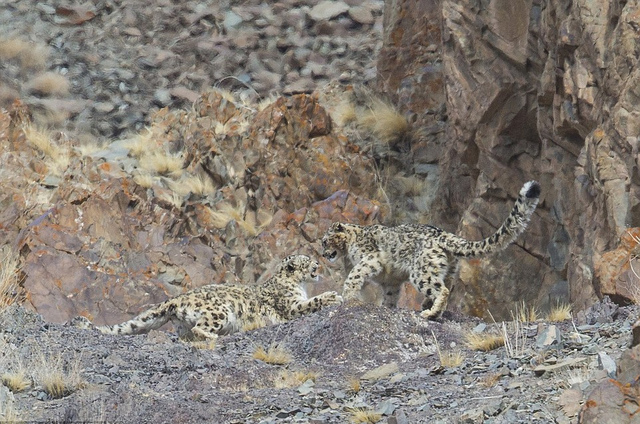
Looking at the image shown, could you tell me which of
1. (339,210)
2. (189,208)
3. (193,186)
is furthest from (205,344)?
(193,186)

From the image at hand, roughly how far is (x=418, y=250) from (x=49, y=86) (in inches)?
935

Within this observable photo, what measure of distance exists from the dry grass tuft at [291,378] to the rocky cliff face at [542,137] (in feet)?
12.4

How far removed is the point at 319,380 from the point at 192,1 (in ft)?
98.5

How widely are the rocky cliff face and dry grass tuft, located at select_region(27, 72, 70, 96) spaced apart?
17.7 m

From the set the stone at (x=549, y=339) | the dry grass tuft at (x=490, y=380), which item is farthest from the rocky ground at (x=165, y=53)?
the dry grass tuft at (x=490, y=380)

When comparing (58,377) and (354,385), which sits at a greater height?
(354,385)

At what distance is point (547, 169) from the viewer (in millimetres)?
18969

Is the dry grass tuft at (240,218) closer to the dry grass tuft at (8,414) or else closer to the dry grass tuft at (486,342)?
the dry grass tuft at (486,342)

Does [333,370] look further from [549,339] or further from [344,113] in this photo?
[344,113]

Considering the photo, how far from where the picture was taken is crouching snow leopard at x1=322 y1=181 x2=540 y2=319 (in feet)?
52.5

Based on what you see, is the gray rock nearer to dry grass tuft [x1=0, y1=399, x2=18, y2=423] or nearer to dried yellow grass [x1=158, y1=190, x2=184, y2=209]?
dry grass tuft [x1=0, y1=399, x2=18, y2=423]

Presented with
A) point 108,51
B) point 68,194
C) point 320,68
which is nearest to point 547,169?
point 68,194

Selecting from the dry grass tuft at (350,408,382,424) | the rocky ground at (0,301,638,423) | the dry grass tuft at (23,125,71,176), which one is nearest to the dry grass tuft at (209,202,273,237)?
the dry grass tuft at (23,125,71,176)

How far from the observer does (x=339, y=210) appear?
2252cm
